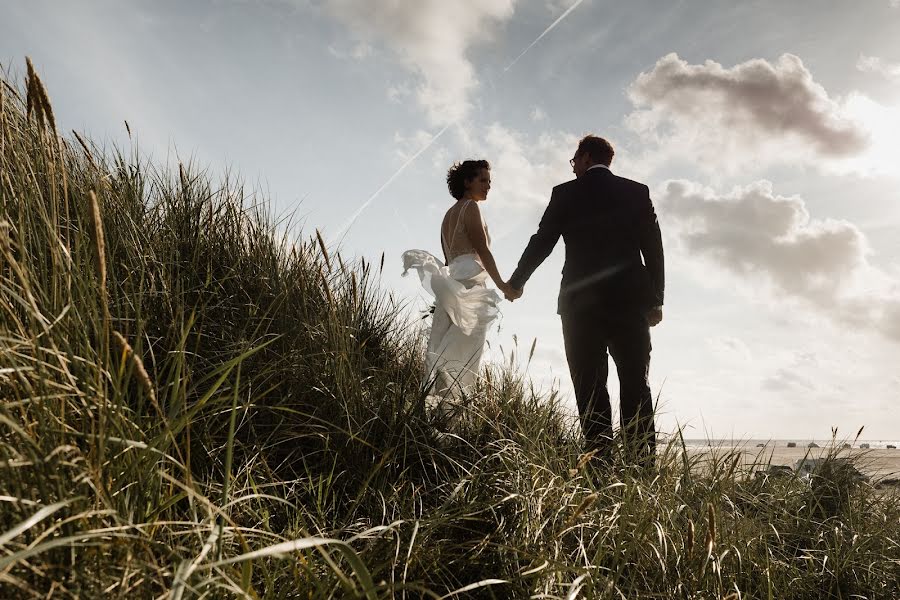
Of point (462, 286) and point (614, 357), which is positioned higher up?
point (462, 286)

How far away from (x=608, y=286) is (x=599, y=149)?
1.15 m

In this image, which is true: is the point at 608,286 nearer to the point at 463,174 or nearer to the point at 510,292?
the point at 510,292

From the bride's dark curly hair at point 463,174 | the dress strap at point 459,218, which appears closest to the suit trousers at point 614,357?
the dress strap at point 459,218

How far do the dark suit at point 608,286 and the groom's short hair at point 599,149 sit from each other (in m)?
0.19

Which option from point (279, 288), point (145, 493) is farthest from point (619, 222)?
point (145, 493)

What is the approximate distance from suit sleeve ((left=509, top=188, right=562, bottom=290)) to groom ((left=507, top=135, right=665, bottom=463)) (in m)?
0.02

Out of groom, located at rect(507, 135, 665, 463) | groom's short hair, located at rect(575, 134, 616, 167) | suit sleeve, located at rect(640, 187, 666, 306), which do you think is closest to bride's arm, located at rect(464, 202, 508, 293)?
groom, located at rect(507, 135, 665, 463)

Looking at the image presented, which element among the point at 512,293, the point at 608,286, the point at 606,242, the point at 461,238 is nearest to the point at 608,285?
Result: the point at 608,286

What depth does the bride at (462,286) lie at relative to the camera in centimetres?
439

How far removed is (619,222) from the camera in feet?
14.2

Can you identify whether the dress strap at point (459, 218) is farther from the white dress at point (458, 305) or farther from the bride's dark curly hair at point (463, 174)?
the bride's dark curly hair at point (463, 174)

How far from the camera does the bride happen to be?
439cm

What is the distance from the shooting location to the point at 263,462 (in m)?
2.19

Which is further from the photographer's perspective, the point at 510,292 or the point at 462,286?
the point at 510,292
